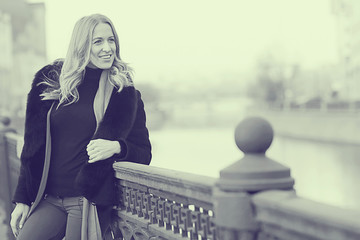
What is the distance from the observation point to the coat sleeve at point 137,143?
389 cm

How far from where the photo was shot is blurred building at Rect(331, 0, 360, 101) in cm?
5181

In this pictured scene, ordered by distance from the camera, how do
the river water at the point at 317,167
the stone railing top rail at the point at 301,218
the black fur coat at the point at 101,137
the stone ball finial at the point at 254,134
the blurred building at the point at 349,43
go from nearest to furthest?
1. the stone railing top rail at the point at 301,218
2. the stone ball finial at the point at 254,134
3. the black fur coat at the point at 101,137
4. the river water at the point at 317,167
5. the blurred building at the point at 349,43

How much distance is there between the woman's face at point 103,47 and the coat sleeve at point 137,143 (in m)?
0.28

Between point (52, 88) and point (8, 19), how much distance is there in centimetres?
5974

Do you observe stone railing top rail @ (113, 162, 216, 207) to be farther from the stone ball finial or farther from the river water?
the river water

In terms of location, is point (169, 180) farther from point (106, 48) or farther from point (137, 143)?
Result: point (106, 48)

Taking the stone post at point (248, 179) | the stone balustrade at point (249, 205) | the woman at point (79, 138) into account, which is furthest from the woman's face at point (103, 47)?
the stone post at point (248, 179)

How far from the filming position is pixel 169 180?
323 cm

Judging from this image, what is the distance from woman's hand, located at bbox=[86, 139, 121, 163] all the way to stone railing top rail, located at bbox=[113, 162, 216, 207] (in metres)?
0.13

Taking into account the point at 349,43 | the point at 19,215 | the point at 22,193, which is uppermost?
the point at 349,43

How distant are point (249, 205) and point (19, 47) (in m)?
60.1

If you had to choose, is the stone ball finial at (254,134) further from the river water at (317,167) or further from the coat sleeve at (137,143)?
the river water at (317,167)

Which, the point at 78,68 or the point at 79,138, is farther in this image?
the point at 78,68

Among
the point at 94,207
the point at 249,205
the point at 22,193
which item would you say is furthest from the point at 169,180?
the point at 22,193
